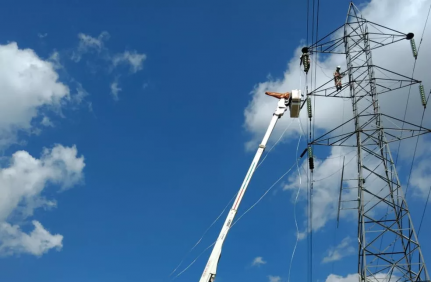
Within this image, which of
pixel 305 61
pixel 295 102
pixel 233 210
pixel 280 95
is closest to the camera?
pixel 233 210

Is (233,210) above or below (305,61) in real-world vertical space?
below

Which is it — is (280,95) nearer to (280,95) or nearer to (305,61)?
(280,95)

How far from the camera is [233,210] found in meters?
16.9

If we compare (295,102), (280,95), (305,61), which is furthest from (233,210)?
(305,61)

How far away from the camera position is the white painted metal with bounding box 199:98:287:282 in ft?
50.2

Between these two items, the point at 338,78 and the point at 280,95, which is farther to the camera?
the point at 338,78

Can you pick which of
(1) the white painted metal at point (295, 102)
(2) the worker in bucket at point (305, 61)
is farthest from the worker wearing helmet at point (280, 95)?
(2) the worker in bucket at point (305, 61)

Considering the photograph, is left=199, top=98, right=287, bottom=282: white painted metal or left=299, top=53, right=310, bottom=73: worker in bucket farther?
left=299, top=53, right=310, bottom=73: worker in bucket

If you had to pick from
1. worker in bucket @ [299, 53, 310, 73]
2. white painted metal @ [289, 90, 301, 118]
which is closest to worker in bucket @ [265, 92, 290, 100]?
white painted metal @ [289, 90, 301, 118]

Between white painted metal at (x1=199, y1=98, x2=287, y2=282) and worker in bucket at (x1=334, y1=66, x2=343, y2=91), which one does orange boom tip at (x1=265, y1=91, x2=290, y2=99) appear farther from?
worker in bucket at (x1=334, y1=66, x2=343, y2=91)

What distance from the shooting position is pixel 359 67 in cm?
2588

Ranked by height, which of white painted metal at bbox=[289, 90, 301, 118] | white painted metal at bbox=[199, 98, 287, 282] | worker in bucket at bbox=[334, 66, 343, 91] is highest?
worker in bucket at bbox=[334, 66, 343, 91]

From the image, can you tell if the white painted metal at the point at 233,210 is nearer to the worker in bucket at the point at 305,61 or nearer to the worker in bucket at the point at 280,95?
the worker in bucket at the point at 280,95

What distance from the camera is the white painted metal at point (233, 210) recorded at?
15.3 meters
